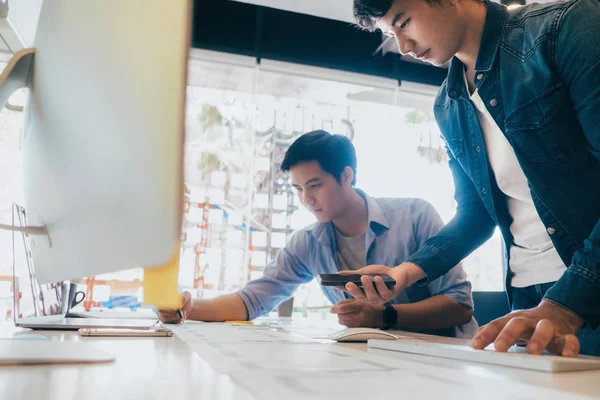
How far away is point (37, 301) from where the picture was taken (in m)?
1.12

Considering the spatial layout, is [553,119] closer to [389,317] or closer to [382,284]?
[382,284]

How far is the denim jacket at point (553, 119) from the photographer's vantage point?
773 mm

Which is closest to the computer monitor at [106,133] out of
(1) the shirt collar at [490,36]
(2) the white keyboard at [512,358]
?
(2) the white keyboard at [512,358]

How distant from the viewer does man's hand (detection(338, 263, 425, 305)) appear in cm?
102

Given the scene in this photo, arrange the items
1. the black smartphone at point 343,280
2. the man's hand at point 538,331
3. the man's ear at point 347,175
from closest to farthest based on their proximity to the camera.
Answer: the man's hand at point 538,331, the black smartphone at point 343,280, the man's ear at point 347,175

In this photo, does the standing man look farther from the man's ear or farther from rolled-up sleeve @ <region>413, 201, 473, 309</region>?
the man's ear

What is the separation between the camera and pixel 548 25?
86 centimetres

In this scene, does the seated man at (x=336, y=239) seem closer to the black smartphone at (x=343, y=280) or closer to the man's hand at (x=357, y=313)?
the man's hand at (x=357, y=313)

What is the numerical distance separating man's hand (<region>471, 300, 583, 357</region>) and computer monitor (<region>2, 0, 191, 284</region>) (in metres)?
0.48

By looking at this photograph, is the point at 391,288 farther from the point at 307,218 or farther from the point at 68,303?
the point at 307,218

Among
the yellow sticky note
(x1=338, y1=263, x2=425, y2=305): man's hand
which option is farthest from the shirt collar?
the yellow sticky note

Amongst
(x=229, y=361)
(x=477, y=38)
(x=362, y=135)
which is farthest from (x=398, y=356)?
(x=362, y=135)

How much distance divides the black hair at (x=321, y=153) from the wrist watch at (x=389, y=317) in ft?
1.95

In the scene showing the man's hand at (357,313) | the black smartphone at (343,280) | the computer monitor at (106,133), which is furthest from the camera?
the man's hand at (357,313)
